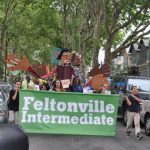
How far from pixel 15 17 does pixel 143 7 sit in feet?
74.7

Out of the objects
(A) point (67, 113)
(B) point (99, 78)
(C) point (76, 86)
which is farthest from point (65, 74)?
(A) point (67, 113)

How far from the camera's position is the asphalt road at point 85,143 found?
39.4 ft

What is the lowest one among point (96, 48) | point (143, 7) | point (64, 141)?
point (64, 141)

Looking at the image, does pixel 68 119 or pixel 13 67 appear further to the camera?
pixel 13 67

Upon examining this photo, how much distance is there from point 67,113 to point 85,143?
1229 mm

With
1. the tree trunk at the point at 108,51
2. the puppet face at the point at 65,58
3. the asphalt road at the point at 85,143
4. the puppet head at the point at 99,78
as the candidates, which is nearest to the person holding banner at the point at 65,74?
the puppet face at the point at 65,58

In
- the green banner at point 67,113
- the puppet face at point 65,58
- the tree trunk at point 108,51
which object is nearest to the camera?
the green banner at point 67,113

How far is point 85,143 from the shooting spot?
42.0 feet

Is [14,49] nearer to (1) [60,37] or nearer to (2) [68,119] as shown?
(1) [60,37]

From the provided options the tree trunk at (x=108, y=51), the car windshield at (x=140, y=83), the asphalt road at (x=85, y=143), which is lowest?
the asphalt road at (x=85, y=143)

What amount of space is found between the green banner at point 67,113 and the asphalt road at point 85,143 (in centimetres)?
22

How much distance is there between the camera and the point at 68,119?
13766mm

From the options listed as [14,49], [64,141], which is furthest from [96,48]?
[14,49]

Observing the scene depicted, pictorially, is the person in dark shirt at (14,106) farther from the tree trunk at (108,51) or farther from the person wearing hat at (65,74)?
the tree trunk at (108,51)
